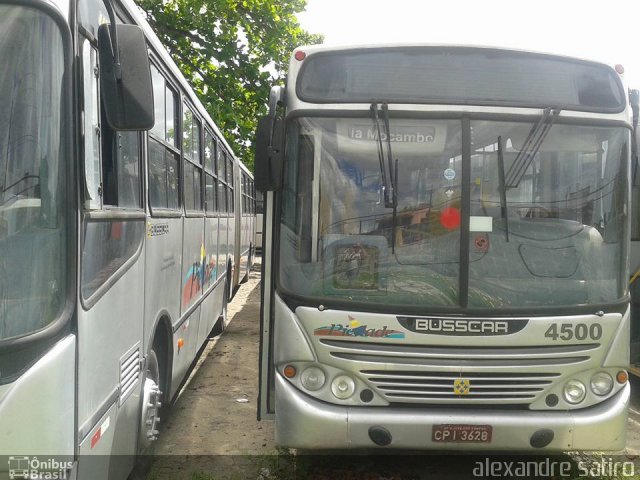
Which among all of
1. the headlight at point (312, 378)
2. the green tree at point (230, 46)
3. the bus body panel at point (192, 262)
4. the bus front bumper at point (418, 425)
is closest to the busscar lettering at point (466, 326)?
the bus front bumper at point (418, 425)

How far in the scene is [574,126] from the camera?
13.8 ft

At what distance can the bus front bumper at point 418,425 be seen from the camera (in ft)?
13.0

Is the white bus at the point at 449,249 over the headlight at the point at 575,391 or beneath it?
over

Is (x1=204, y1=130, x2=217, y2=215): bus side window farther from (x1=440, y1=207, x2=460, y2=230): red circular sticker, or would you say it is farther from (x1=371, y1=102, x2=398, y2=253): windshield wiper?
(x1=440, y1=207, x2=460, y2=230): red circular sticker

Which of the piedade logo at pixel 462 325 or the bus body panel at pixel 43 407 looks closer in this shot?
the bus body panel at pixel 43 407

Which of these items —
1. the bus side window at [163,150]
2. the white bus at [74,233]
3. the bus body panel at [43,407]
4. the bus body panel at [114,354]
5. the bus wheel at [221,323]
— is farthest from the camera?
the bus wheel at [221,323]

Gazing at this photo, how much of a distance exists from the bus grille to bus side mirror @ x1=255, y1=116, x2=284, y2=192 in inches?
42.0

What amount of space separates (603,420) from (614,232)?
3.95 feet

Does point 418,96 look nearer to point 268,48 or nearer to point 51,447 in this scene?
point 51,447

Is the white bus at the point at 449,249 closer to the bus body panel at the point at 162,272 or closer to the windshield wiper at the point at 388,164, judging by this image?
the windshield wiper at the point at 388,164

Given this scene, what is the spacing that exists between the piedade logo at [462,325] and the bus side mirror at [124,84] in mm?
2051

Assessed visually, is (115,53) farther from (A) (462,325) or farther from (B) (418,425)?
(B) (418,425)

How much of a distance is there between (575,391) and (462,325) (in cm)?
86

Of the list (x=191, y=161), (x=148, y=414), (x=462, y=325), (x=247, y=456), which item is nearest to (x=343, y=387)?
(x=462, y=325)
